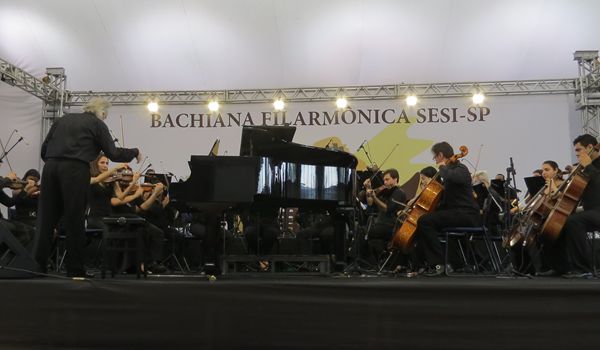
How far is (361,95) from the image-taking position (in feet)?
33.0

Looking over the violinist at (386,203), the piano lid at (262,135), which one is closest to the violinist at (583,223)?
the violinist at (386,203)

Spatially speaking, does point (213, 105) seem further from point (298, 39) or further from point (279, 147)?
point (279, 147)

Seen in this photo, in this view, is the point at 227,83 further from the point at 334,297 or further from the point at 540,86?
the point at 334,297

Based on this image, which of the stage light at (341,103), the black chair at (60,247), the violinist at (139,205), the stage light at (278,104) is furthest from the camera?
the stage light at (278,104)

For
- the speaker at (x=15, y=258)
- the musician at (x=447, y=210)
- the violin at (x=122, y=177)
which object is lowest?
the speaker at (x=15, y=258)

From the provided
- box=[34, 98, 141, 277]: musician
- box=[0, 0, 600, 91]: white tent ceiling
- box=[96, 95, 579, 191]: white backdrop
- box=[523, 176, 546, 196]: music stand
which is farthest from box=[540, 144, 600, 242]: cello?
box=[0, 0, 600, 91]: white tent ceiling

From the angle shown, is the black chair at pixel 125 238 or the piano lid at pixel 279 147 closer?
the black chair at pixel 125 238

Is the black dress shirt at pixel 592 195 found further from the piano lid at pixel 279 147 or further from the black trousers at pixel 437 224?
the piano lid at pixel 279 147

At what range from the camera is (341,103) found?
10000mm

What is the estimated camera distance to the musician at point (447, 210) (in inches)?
224

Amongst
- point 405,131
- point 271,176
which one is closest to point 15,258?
point 271,176

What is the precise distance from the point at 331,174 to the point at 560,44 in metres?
5.96

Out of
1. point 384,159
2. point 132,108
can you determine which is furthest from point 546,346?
point 132,108

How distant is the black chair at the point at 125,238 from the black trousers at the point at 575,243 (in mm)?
3849
